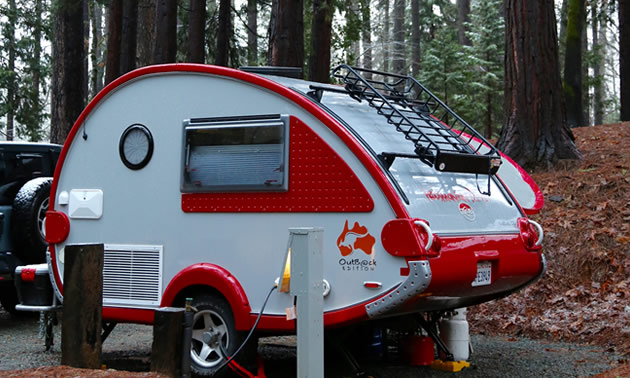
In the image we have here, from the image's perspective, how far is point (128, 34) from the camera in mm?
20641

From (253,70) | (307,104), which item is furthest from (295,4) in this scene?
(307,104)

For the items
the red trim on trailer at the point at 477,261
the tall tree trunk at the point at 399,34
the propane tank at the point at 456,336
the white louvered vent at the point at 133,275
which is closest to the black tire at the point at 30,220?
the white louvered vent at the point at 133,275

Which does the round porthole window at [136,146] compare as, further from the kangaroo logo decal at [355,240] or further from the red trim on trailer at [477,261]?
the red trim on trailer at [477,261]

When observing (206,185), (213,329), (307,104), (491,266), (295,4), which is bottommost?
(213,329)

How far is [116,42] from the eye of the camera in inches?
730

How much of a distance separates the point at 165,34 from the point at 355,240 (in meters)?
13.1

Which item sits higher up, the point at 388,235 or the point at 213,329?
the point at 388,235

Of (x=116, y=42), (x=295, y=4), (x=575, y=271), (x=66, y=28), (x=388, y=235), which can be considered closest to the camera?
(x=388, y=235)

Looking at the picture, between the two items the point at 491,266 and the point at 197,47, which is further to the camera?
the point at 197,47

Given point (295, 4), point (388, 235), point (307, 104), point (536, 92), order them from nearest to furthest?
point (388, 235)
point (307, 104)
point (536, 92)
point (295, 4)

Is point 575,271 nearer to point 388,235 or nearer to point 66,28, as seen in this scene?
→ point 388,235

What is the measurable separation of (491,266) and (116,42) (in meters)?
13.8

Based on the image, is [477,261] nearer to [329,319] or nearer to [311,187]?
[329,319]

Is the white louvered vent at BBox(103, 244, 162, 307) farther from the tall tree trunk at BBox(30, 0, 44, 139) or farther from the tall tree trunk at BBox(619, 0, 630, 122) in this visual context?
the tall tree trunk at BBox(30, 0, 44, 139)
